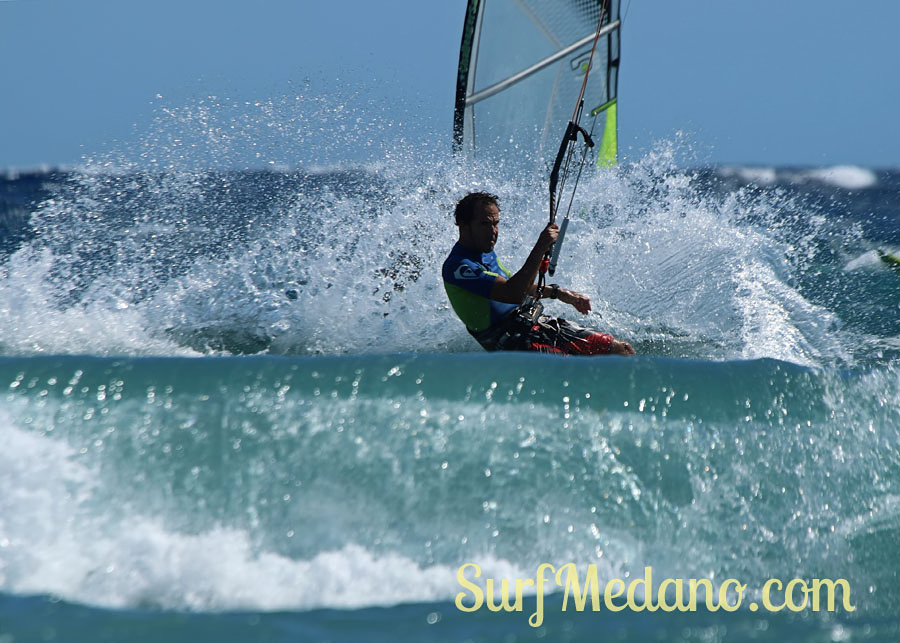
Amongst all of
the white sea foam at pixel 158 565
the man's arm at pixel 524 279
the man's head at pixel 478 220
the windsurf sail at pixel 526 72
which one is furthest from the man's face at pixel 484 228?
the windsurf sail at pixel 526 72

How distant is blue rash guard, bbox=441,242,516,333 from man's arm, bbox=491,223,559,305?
0.05m

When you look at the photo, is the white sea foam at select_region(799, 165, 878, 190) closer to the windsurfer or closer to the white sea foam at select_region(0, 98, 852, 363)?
the white sea foam at select_region(0, 98, 852, 363)

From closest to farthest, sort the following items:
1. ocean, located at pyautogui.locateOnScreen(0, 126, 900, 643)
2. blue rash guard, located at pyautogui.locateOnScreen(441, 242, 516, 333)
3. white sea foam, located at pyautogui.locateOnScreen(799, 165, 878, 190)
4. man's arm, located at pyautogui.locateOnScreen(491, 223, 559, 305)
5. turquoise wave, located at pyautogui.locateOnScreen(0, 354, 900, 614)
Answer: ocean, located at pyautogui.locateOnScreen(0, 126, 900, 643) → turquoise wave, located at pyautogui.locateOnScreen(0, 354, 900, 614) → man's arm, located at pyautogui.locateOnScreen(491, 223, 559, 305) → blue rash guard, located at pyautogui.locateOnScreen(441, 242, 516, 333) → white sea foam, located at pyautogui.locateOnScreen(799, 165, 878, 190)

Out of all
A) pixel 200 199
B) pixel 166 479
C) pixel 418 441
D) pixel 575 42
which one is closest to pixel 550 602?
pixel 418 441

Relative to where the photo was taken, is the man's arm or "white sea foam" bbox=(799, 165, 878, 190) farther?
"white sea foam" bbox=(799, 165, 878, 190)

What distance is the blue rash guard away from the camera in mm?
3770

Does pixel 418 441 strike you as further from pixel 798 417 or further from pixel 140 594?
pixel 798 417

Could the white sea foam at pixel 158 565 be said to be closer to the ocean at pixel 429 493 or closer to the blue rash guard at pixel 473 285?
the ocean at pixel 429 493

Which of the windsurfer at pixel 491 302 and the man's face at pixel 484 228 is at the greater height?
the man's face at pixel 484 228

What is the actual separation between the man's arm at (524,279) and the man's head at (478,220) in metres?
0.24

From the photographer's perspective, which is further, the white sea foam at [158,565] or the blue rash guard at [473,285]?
the blue rash guard at [473,285]

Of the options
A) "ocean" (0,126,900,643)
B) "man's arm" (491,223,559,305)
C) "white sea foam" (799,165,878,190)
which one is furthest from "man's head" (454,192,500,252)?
"white sea foam" (799,165,878,190)

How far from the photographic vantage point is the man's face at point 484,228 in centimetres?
382

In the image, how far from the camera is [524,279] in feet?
11.8
